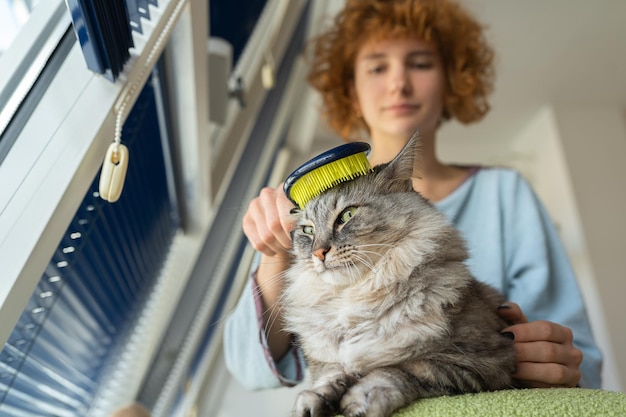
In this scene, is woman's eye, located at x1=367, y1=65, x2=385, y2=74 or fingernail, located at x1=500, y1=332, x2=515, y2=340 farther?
woman's eye, located at x1=367, y1=65, x2=385, y2=74

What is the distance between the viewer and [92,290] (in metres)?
1.07

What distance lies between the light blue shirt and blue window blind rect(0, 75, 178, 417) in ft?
1.07

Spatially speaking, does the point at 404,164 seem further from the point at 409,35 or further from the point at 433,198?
the point at 409,35

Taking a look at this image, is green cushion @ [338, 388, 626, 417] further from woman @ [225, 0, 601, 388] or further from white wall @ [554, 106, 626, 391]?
white wall @ [554, 106, 626, 391]

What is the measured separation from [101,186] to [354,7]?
109cm

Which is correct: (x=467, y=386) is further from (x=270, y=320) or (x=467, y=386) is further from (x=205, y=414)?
(x=205, y=414)

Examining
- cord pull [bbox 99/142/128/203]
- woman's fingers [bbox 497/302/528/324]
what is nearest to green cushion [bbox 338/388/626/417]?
woman's fingers [bbox 497/302/528/324]

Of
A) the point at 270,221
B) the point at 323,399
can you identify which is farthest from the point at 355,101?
the point at 323,399

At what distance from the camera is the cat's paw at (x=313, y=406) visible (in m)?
0.53

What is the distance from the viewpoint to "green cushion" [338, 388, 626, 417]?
20.8 inches

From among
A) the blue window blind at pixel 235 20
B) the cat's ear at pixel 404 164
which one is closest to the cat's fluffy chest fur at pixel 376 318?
the cat's ear at pixel 404 164

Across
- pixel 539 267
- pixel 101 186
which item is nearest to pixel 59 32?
pixel 101 186

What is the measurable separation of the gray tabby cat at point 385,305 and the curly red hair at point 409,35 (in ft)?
2.33

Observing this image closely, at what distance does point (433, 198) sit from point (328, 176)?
728 millimetres
